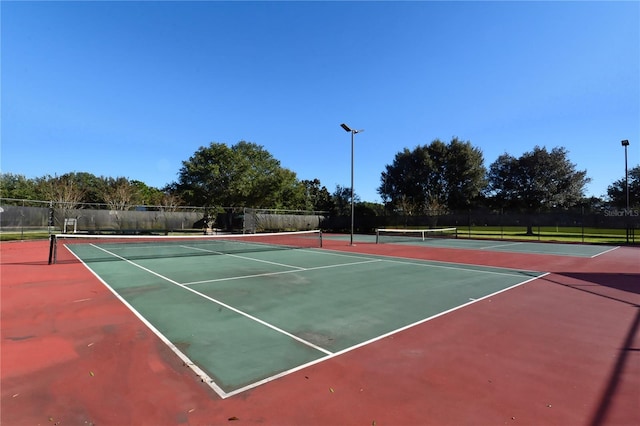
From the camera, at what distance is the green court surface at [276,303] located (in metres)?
4.11

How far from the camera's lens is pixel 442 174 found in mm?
52062

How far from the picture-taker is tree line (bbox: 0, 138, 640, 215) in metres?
38.0

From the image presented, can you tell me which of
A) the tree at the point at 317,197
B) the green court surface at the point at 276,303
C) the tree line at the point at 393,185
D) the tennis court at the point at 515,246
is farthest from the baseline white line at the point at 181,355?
the tree at the point at 317,197

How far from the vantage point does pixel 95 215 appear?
23.4 meters

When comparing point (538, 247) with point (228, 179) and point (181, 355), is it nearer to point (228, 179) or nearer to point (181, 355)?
point (181, 355)

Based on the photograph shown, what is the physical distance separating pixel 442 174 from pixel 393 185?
7.64 metres

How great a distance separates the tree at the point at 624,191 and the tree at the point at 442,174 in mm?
19281

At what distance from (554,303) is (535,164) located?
42.1m

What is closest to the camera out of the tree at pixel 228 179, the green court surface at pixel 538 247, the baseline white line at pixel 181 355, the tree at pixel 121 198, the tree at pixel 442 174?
the baseline white line at pixel 181 355

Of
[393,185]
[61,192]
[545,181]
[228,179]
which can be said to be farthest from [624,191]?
[61,192]

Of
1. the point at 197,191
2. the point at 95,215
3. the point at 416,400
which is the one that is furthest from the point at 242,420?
the point at 197,191

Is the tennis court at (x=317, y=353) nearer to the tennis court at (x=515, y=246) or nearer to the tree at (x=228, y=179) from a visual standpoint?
the tennis court at (x=515, y=246)

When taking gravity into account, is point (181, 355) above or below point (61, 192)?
below

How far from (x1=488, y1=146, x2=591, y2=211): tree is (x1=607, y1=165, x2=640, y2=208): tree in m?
11.5
